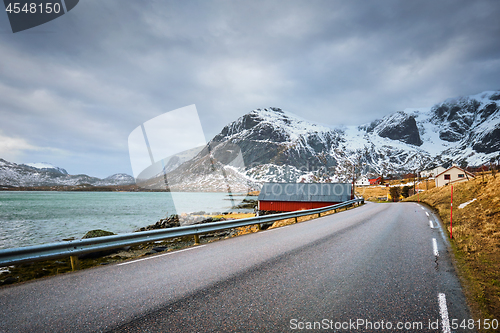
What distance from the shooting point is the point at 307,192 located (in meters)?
38.4

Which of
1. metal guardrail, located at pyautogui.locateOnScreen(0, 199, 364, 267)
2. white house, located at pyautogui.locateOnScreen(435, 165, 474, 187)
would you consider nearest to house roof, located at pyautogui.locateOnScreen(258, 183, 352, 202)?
metal guardrail, located at pyautogui.locateOnScreen(0, 199, 364, 267)

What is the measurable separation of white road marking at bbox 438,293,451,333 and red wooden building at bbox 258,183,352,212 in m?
33.1

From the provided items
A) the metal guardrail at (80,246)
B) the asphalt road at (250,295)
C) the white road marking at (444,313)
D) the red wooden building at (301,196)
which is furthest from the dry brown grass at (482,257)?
the red wooden building at (301,196)

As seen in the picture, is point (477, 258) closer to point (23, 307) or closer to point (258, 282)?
point (258, 282)

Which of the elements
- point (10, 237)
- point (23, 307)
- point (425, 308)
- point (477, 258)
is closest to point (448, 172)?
point (477, 258)

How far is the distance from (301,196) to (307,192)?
47.4 inches

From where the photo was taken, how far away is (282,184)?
40.4 m

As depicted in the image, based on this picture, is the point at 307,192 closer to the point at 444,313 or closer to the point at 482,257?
the point at 482,257

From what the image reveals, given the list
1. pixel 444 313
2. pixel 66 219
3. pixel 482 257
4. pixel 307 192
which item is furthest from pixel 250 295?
pixel 66 219

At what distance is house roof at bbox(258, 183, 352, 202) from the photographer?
36.8m

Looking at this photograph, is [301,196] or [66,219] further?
[66,219]

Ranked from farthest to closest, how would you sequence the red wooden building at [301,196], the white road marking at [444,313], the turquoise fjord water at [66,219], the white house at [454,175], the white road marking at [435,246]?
the white house at [454,175] < the red wooden building at [301,196] < the turquoise fjord water at [66,219] < the white road marking at [435,246] < the white road marking at [444,313]

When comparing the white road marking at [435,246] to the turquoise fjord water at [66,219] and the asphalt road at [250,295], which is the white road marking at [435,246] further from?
the turquoise fjord water at [66,219]

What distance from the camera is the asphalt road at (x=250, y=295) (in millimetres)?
3152
